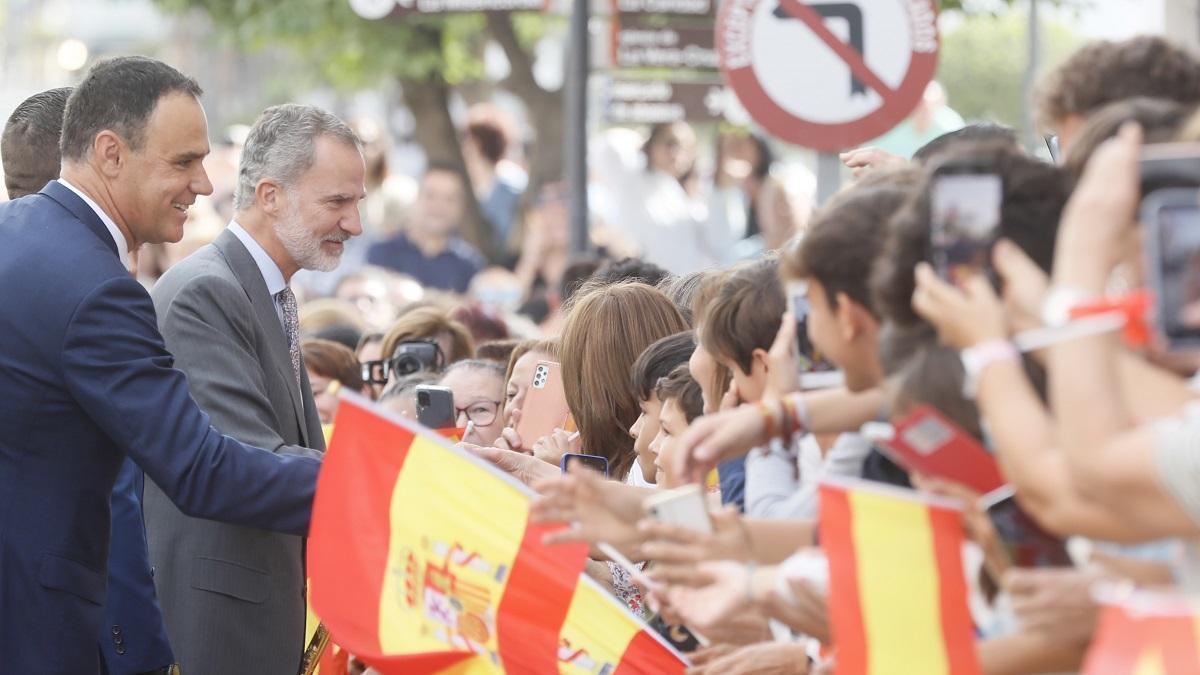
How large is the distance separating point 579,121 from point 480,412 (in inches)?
194

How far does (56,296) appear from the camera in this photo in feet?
16.0

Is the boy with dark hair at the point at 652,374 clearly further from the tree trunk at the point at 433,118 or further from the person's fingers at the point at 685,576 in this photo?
the tree trunk at the point at 433,118

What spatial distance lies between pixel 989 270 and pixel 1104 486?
527 mm

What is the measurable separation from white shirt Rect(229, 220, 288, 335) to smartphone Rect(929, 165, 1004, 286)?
2968mm

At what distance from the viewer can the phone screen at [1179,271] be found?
284 cm

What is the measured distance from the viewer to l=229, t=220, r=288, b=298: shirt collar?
19.2ft

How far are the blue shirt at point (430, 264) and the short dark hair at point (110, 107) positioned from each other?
27.3ft

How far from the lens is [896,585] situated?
3373 mm

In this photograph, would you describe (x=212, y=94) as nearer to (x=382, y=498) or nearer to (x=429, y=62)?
(x=429, y=62)

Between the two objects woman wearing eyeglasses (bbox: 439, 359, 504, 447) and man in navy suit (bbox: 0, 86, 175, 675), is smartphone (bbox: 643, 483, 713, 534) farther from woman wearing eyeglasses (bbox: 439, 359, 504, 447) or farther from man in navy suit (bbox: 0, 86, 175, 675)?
woman wearing eyeglasses (bbox: 439, 359, 504, 447)

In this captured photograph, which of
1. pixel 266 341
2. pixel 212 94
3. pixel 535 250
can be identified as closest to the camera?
pixel 266 341

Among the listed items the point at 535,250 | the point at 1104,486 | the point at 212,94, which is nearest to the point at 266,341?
the point at 1104,486

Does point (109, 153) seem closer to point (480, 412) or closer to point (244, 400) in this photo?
point (244, 400)

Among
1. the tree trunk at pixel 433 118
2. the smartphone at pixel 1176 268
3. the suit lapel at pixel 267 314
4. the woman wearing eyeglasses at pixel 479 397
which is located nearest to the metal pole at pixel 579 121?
the woman wearing eyeglasses at pixel 479 397
